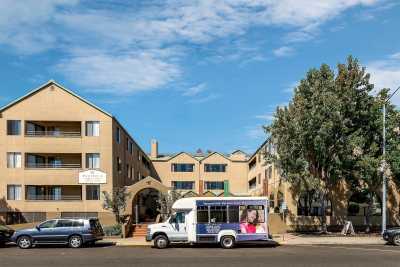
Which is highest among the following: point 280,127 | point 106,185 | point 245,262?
point 280,127

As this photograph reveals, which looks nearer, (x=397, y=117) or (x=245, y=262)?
(x=245, y=262)

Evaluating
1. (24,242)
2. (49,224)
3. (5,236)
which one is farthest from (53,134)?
(24,242)

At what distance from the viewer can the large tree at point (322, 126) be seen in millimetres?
35125

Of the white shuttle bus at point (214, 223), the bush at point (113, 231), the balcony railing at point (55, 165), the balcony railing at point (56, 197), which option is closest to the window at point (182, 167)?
the balcony railing at point (55, 165)

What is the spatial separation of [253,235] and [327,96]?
35.5 ft

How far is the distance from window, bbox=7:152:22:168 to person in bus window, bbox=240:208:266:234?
26.8m

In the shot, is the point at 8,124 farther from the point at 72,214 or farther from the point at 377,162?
the point at 377,162

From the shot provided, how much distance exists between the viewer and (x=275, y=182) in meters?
49.6

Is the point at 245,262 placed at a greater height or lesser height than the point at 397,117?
lesser

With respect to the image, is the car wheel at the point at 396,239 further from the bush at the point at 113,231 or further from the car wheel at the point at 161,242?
the bush at the point at 113,231

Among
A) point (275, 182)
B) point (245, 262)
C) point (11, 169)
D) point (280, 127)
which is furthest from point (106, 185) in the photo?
point (245, 262)

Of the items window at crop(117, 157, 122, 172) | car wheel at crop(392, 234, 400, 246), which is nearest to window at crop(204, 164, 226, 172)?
window at crop(117, 157, 122, 172)

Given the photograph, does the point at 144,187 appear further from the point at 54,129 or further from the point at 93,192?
the point at 54,129

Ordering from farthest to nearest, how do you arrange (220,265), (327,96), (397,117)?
(397,117)
(327,96)
(220,265)
